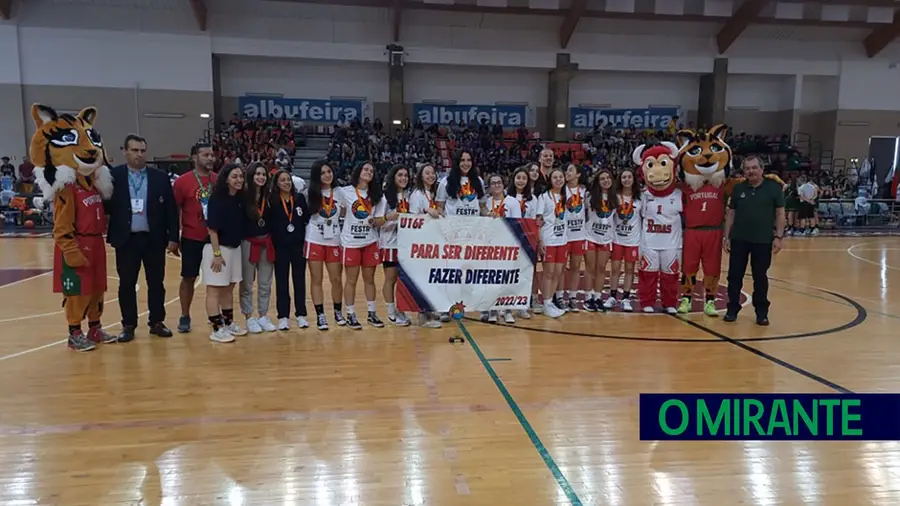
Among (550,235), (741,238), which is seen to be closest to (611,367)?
(550,235)

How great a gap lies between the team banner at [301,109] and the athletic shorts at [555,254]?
16494mm

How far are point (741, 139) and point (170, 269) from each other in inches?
781

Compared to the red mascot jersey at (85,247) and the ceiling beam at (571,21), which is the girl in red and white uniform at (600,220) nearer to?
the red mascot jersey at (85,247)

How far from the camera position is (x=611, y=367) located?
4.44 metres

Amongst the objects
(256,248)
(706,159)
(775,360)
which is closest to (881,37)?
(706,159)

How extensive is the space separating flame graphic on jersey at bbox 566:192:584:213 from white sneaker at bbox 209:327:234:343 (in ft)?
10.8

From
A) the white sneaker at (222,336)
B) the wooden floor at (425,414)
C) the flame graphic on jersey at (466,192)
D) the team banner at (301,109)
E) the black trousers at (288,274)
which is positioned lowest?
the wooden floor at (425,414)

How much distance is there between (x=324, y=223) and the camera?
204 inches

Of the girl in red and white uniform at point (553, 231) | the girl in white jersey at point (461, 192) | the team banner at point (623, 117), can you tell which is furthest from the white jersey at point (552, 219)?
the team banner at point (623, 117)

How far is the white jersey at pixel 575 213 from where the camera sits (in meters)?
5.89

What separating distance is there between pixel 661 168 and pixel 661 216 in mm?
466

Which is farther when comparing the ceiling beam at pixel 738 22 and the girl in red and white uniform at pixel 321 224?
the ceiling beam at pixel 738 22

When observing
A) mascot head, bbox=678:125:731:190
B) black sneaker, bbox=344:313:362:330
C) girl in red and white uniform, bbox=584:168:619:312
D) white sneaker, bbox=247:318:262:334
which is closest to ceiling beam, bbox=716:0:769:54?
mascot head, bbox=678:125:731:190

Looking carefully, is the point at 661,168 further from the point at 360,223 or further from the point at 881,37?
the point at 881,37
